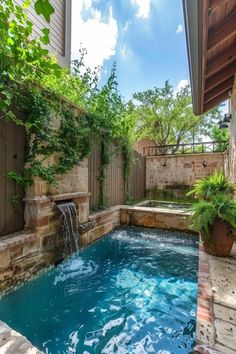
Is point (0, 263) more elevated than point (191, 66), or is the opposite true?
point (191, 66)

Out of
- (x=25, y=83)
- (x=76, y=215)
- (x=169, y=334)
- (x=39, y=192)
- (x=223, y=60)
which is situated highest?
(x=223, y=60)

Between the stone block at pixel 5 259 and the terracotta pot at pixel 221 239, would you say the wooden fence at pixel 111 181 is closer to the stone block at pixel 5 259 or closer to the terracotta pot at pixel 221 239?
the stone block at pixel 5 259

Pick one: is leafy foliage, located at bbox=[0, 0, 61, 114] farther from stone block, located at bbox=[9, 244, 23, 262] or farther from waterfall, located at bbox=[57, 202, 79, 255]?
waterfall, located at bbox=[57, 202, 79, 255]

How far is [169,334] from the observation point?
1.81 metres

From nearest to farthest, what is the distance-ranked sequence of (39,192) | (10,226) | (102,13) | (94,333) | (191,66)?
(94,333), (191,66), (10,226), (39,192), (102,13)

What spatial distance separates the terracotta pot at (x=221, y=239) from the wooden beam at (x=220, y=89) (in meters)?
3.21

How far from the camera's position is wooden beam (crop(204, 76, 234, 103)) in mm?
4298

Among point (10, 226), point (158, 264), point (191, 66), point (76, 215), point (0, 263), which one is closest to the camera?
point (0, 263)

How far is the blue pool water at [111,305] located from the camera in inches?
67.5

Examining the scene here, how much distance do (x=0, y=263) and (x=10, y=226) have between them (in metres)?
0.60

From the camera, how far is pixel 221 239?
2607mm

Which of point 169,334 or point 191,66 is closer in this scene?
point 169,334

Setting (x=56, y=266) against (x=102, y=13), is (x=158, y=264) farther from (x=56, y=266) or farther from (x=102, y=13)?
(x=102, y=13)

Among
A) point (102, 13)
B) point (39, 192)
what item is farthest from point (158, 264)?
point (102, 13)
